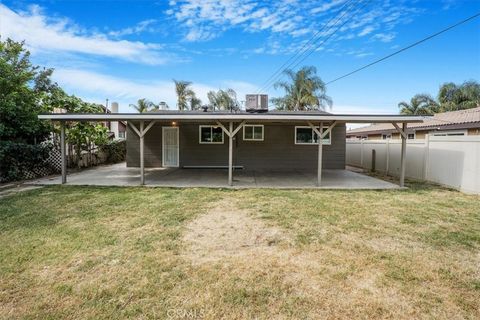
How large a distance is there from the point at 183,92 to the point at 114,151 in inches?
462

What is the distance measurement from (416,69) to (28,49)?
75.8ft

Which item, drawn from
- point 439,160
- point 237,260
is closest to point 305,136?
point 439,160

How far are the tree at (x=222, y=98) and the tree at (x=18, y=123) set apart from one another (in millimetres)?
17021

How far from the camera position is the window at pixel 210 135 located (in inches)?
491

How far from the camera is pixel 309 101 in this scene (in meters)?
22.4

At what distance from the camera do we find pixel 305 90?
894 inches

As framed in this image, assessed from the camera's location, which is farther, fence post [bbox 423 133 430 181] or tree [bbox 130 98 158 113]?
tree [bbox 130 98 158 113]

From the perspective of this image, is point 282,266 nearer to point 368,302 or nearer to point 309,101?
point 368,302

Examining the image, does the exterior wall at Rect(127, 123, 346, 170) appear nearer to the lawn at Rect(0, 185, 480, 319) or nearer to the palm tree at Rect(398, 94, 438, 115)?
the lawn at Rect(0, 185, 480, 319)

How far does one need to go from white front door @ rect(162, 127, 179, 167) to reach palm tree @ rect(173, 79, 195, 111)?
13.2 m

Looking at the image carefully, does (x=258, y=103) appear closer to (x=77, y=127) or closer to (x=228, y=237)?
(x=228, y=237)

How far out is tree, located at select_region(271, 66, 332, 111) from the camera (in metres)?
22.5

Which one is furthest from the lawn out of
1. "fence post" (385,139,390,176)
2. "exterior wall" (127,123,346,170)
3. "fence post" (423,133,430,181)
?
"exterior wall" (127,123,346,170)

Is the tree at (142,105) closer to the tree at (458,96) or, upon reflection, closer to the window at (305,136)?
the window at (305,136)
